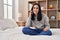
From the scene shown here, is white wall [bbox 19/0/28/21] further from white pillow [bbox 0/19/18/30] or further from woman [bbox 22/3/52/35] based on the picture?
woman [bbox 22/3/52/35]

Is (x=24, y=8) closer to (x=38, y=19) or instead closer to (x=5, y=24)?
(x=5, y=24)

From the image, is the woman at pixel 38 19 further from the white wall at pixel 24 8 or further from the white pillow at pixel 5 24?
the white wall at pixel 24 8

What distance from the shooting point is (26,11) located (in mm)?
5156

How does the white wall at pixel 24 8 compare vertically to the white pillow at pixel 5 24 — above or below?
above

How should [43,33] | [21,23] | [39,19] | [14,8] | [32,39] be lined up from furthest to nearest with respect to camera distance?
[14,8] → [21,23] → [39,19] → [43,33] → [32,39]

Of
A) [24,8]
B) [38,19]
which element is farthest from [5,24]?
[24,8]

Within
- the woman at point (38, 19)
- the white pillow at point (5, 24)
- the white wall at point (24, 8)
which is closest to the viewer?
the woman at point (38, 19)

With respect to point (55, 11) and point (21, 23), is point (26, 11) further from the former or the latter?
point (55, 11)

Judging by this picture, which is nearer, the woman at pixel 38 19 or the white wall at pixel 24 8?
the woman at pixel 38 19

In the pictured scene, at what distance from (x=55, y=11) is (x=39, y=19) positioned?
9.24 feet

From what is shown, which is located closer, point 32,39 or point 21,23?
point 32,39

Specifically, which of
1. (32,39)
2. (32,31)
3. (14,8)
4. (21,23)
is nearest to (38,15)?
(32,31)

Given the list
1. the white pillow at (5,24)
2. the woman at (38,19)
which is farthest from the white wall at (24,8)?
the woman at (38,19)

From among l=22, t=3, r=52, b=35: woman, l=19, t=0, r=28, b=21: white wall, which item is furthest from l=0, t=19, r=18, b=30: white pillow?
l=19, t=0, r=28, b=21: white wall
